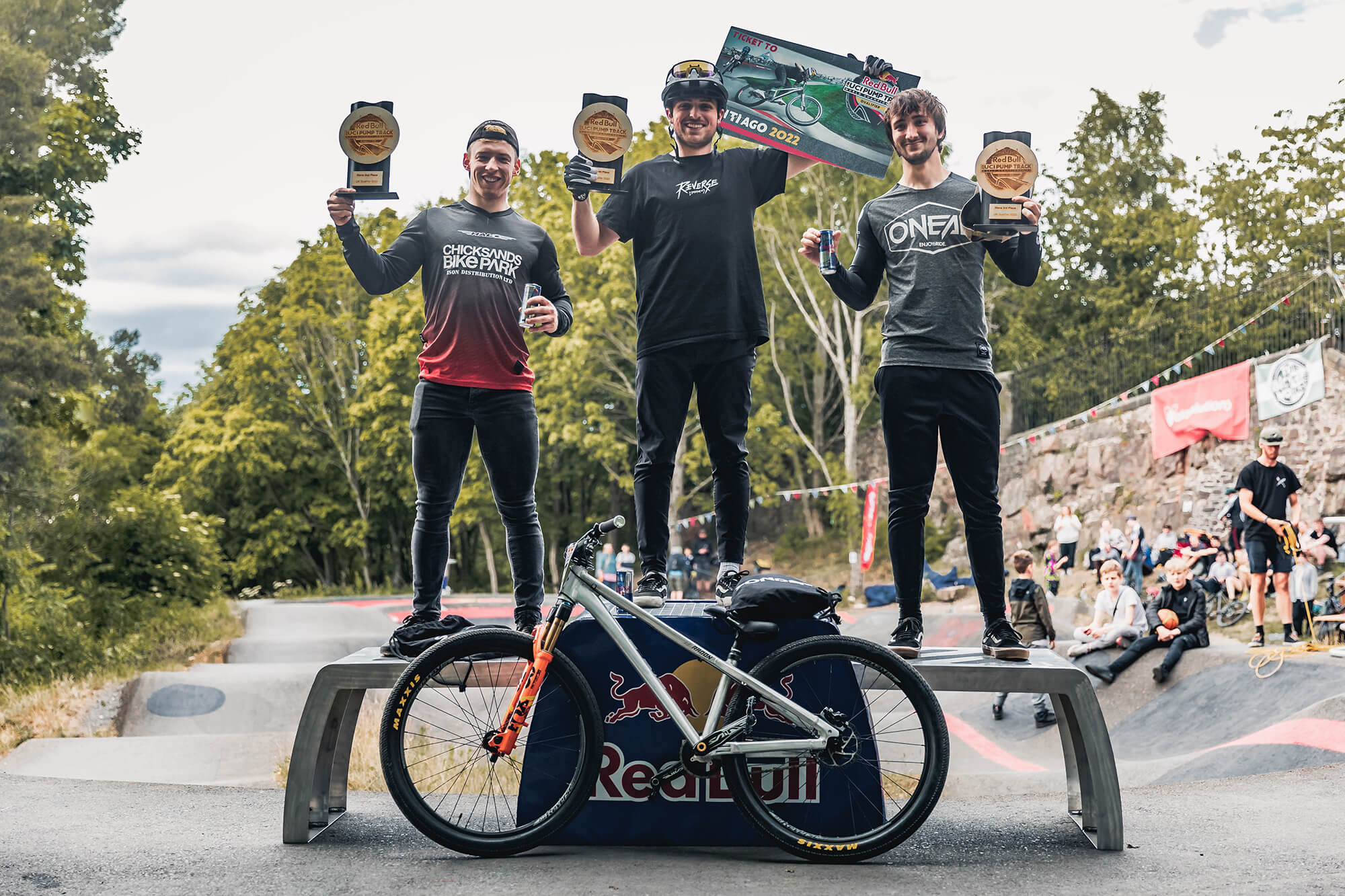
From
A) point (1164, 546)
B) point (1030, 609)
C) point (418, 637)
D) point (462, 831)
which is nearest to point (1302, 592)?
point (1030, 609)

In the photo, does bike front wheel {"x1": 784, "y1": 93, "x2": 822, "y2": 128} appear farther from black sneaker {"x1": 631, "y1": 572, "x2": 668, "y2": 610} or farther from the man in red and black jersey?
black sneaker {"x1": 631, "y1": 572, "x2": 668, "y2": 610}

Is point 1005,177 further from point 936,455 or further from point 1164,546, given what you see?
point 1164,546

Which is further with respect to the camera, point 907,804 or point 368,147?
point 368,147

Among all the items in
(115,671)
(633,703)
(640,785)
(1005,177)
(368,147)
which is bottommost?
(115,671)

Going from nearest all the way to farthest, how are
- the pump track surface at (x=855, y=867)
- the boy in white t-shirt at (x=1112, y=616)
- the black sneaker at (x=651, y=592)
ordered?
1. the pump track surface at (x=855, y=867)
2. the black sneaker at (x=651, y=592)
3. the boy in white t-shirt at (x=1112, y=616)

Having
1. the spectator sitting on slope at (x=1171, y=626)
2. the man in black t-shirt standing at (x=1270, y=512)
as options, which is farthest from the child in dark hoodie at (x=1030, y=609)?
the man in black t-shirt standing at (x=1270, y=512)

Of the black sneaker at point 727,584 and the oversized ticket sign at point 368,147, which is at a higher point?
the oversized ticket sign at point 368,147

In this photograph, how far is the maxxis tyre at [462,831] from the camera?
444 centimetres

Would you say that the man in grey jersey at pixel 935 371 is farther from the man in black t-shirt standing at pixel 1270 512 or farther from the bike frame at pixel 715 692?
the man in black t-shirt standing at pixel 1270 512

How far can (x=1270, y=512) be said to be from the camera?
10.6 meters

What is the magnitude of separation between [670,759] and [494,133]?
2.87m

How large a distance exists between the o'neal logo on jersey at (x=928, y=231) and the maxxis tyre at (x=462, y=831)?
90.6 inches

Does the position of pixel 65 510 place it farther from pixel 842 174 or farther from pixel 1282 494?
pixel 842 174

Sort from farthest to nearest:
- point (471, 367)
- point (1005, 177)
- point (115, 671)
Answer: point (115, 671) → point (471, 367) → point (1005, 177)
